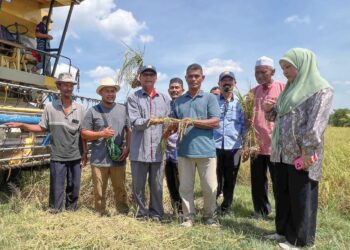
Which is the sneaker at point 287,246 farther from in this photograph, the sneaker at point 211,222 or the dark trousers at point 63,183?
the dark trousers at point 63,183

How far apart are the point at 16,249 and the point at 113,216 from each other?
49.6 inches

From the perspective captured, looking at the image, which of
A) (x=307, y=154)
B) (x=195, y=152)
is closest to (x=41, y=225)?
(x=195, y=152)

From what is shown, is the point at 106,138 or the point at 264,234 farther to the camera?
the point at 106,138

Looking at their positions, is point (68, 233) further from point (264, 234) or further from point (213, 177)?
point (264, 234)

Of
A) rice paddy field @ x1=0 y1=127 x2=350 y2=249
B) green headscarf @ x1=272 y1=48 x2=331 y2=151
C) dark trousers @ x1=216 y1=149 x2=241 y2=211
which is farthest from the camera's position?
dark trousers @ x1=216 y1=149 x2=241 y2=211

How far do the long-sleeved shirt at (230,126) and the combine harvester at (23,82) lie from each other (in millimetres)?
2236

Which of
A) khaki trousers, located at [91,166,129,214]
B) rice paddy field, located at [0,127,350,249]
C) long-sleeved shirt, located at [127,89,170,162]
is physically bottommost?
rice paddy field, located at [0,127,350,249]

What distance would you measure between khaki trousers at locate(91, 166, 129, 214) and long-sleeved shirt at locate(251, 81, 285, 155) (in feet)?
5.73

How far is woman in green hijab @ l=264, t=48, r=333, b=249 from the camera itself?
354cm

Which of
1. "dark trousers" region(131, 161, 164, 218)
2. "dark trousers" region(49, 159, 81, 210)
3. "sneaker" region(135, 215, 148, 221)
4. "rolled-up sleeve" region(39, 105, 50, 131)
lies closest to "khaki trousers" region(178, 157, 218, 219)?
"dark trousers" region(131, 161, 164, 218)

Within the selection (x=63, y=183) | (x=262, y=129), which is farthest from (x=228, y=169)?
(x=63, y=183)

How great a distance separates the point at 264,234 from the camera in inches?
168

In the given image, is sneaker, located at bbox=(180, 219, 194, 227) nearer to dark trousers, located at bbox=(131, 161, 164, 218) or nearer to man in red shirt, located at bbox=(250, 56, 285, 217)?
dark trousers, located at bbox=(131, 161, 164, 218)

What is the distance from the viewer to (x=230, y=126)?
16.6 feet
